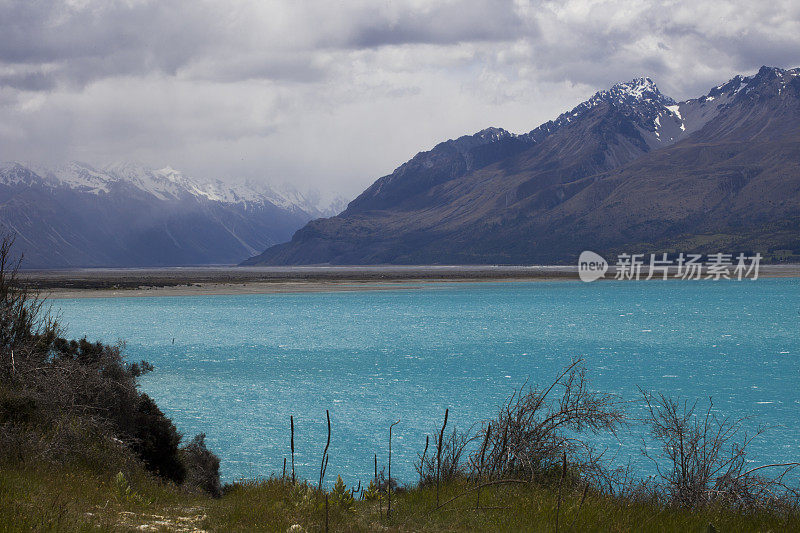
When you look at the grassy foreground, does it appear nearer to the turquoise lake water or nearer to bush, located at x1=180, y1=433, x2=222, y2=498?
bush, located at x1=180, y1=433, x2=222, y2=498

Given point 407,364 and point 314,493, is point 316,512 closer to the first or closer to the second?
point 314,493

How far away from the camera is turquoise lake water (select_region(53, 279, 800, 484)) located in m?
25.6

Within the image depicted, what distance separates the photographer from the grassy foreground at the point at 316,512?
887cm

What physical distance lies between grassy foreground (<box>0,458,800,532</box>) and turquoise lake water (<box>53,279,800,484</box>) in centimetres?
1024

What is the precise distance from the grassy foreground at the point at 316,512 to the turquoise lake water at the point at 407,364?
33.6 feet

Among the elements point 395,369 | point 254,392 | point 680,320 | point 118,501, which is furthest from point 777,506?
point 680,320

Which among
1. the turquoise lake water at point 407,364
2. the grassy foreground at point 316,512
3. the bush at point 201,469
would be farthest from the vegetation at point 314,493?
the turquoise lake water at point 407,364

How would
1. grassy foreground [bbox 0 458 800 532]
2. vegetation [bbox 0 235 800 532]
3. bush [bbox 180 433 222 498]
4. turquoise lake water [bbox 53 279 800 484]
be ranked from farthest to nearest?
turquoise lake water [bbox 53 279 800 484] < bush [bbox 180 433 222 498] < vegetation [bbox 0 235 800 532] < grassy foreground [bbox 0 458 800 532]

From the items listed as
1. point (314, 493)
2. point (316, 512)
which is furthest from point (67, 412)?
point (316, 512)

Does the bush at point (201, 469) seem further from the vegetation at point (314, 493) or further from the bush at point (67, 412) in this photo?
the vegetation at point (314, 493)

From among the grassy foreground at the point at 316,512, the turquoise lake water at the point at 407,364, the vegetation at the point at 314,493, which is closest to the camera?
the grassy foreground at the point at 316,512

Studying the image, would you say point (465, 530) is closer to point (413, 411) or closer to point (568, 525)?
point (568, 525)

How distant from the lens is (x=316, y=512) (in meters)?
9.70

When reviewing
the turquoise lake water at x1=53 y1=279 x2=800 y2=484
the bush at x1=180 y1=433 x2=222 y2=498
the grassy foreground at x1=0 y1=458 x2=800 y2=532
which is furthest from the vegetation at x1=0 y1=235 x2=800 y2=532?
the turquoise lake water at x1=53 y1=279 x2=800 y2=484
